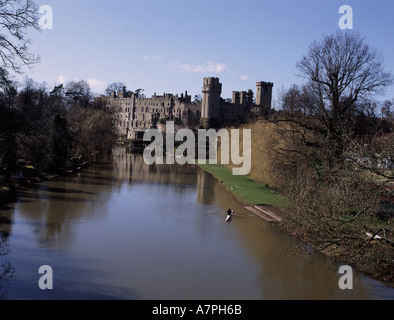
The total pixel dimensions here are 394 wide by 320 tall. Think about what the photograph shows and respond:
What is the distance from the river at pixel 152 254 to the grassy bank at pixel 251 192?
2179mm

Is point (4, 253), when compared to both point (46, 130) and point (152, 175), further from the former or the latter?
point (152, 175)

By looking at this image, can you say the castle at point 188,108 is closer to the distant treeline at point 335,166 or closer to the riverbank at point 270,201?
the riverbank at point 270,201

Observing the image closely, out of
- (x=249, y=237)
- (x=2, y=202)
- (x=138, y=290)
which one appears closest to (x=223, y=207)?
(x=249, y=237)

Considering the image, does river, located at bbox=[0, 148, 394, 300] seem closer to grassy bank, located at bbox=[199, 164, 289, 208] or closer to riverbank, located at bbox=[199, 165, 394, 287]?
riverbank, located at bbox=[199, 165, 394, 287]

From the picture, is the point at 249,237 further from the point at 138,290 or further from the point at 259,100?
the point at 259,100

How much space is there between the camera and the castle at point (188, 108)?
9694 centimetres

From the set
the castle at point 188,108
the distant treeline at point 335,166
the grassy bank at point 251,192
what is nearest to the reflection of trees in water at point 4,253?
the distant treeline at point 335,166

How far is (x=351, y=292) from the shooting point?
43.2 ft

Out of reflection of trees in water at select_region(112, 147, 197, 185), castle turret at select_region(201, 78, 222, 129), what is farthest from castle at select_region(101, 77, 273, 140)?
reflection of trees in water at select_region(112, 147, 197, 185)

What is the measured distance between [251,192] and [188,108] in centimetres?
8093

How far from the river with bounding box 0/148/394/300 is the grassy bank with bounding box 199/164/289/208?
2.18 m

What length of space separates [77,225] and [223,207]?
1072cm

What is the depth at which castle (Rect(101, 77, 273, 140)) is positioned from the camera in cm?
9694

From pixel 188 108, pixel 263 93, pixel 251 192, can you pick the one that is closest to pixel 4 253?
pixel 251 192
